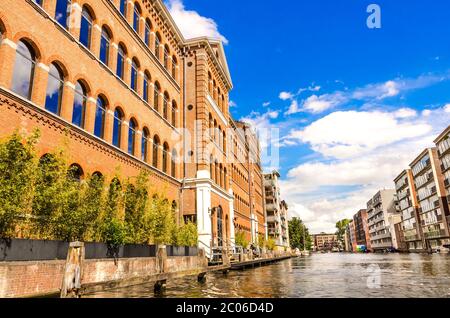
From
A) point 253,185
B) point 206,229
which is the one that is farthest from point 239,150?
point 206,229

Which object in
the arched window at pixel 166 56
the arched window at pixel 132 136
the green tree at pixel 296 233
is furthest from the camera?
the green tree at pixel 296 233

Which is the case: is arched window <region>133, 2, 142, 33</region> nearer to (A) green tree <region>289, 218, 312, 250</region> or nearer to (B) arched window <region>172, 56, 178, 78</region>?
(B) arched window <region>172, 56, 178, 78</region>

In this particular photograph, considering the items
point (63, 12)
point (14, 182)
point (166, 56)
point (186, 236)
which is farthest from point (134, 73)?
point (14, 182)

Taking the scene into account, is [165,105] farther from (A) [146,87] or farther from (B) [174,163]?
(B) [174,163]

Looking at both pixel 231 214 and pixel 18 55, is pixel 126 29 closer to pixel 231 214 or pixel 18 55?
pixel 18 55

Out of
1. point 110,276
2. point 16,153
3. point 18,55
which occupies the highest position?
point 18,55

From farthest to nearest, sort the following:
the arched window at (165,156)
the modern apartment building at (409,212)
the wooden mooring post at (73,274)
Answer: the modern apartment building at (409,212), the arched window at (165,156), the wooden mooring post at (73,274)

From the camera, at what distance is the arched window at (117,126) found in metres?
19.0

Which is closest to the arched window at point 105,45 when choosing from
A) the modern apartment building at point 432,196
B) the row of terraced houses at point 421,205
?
the row of terraced houses at point 421,205

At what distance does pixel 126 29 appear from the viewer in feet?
68.9

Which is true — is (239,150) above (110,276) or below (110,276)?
above

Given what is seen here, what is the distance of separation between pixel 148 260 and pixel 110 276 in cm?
264

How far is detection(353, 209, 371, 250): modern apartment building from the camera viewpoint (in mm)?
148250

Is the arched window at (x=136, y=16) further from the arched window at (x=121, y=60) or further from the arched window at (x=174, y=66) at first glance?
the arched window at (x=174, y=66)
